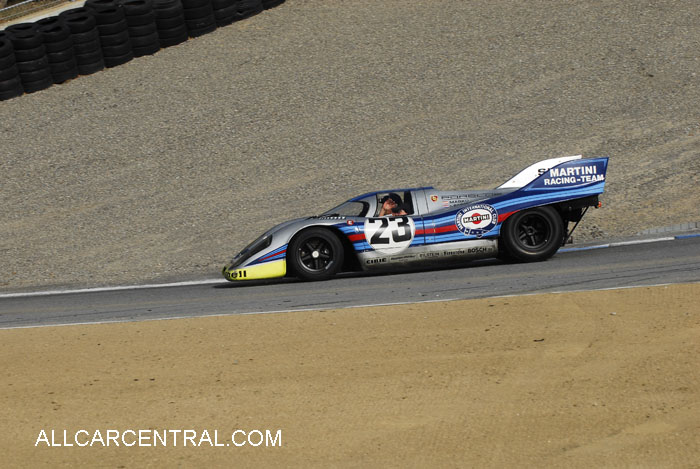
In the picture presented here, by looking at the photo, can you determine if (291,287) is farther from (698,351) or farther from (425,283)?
(698,351)

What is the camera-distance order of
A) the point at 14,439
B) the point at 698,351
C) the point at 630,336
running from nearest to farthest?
the point at 14,439, the point at 698,351, the point at 630,336

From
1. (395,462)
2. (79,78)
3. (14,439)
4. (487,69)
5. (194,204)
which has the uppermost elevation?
(79,78)

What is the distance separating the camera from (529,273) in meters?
10.5

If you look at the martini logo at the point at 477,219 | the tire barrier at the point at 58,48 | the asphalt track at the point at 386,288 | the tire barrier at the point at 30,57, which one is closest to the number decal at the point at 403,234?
the asphalt track at the point at 386,288

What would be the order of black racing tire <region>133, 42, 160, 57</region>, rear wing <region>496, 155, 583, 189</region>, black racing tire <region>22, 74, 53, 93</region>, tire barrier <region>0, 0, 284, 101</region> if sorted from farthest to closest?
black racing tire <region>133, 42, 160, 57</region>
black racing tire <region>22, 74, 53, 93</region>
tire barrier <region>0, 0, 284, 101</region>
rear wing <region>496, 155, 583, 189</region>

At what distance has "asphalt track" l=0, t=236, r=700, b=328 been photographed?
31.8 feet

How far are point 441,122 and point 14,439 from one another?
590 inches

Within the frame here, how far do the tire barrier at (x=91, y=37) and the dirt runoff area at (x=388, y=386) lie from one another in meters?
14.9

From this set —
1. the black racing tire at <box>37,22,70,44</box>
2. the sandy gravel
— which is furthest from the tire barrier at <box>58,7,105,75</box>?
the sandy gravel

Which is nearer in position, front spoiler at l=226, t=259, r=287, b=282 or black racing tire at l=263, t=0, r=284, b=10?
front spoiler at l=226, t=259, r=287, b=282

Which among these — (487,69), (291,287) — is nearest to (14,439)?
(291,287)

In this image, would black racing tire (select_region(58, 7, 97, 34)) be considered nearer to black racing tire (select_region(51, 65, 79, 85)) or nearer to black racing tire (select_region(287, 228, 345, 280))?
black racing tire (select_region(51, 65, 79, 85))

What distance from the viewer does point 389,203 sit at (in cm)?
1140

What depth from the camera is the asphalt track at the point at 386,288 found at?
31.8 ft
